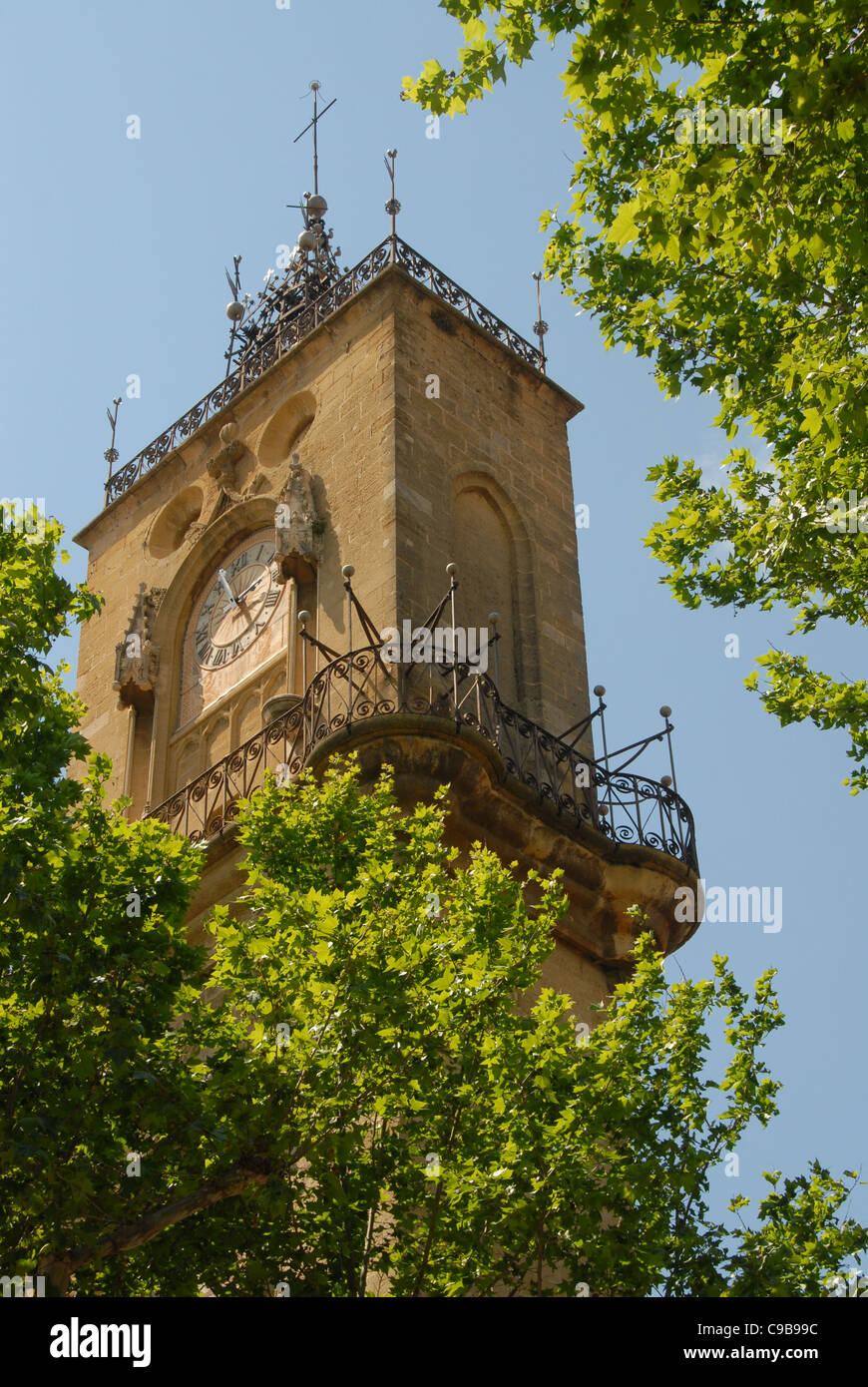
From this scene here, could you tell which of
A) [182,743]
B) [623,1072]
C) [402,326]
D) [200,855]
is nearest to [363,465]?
[402,326]

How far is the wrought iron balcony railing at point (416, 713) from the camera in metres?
19.1

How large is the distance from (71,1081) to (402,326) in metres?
13.0

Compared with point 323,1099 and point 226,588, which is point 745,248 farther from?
point 226,588

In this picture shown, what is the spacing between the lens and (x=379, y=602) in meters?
20.5

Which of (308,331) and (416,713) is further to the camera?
(308,331)

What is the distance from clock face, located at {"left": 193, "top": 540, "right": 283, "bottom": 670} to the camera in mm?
23312

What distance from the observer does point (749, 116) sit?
11180mm

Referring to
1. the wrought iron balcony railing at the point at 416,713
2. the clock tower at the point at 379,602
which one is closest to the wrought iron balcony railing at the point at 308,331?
the clock tower at the point at 379,602

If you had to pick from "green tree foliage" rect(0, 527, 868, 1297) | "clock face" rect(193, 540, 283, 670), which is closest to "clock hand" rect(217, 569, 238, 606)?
"clock face" rect(193, 540, 283, 670)

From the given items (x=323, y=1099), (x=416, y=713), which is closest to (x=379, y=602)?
(x=416, y=713)

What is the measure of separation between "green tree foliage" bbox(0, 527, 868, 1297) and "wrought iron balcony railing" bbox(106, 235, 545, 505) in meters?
11.7

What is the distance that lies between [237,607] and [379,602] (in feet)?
13.0

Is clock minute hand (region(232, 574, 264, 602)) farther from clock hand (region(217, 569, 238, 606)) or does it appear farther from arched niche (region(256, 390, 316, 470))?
arched niche (region(256, 390, 316, 470))

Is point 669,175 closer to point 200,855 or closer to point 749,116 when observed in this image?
point 749,116
